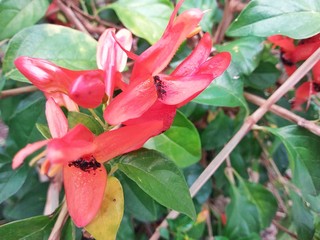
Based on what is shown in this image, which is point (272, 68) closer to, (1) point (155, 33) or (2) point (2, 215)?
(1) point (155, 33)

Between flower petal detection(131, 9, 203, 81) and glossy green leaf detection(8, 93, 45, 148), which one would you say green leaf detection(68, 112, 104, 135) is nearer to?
flower petal detection(131, 9, 203, 81)

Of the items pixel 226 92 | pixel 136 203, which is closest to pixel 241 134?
pixel 226 92

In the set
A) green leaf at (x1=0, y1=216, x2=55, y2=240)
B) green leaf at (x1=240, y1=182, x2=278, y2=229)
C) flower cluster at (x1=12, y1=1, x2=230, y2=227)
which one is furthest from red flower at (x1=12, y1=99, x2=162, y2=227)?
green leaf at (x1=240, y1=182, x2=278, y2=229)

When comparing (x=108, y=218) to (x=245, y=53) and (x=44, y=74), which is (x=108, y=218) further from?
(x=245, y=53)

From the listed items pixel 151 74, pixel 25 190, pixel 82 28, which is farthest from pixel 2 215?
pixel 151 74

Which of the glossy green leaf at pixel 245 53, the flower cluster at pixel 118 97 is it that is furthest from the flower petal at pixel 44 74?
the glossy green leaf at pixel 245 53

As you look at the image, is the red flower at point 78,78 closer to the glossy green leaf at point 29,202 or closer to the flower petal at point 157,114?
the flower petal at point 157,114
